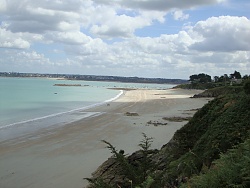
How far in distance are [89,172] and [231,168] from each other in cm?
866

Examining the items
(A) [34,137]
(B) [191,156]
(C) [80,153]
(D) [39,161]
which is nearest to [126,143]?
(C) [80,153]

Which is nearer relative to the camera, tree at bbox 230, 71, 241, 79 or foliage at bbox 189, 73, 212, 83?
tree at bbox 230, 71, 241, 79

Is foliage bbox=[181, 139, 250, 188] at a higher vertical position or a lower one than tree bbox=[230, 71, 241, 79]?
lower

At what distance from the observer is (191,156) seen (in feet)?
25.9

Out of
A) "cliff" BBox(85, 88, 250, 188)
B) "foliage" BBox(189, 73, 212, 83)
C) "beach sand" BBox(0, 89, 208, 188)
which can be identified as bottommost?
"beach sand" BBox(0, 89, 208, 188)

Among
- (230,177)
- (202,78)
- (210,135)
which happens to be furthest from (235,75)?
(230,177)

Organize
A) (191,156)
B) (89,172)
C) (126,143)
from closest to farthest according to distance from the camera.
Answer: (191,156) → (89,172) → (126,143)

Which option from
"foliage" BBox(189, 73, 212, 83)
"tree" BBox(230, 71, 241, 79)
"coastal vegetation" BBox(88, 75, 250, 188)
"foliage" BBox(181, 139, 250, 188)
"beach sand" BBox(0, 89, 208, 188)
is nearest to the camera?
"foliage" BBox(181, 139, 250, 188)

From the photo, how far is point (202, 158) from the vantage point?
7.60 m

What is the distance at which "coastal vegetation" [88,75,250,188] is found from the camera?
4.99m

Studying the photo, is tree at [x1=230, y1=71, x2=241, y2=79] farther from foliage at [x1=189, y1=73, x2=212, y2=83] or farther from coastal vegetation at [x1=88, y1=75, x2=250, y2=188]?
coastal vegetation at [x1=88, y1=75, x2=250, y2=188]

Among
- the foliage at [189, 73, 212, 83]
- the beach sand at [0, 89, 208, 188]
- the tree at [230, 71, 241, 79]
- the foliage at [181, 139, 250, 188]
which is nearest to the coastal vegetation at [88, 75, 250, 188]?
the foliage at [181, 139, 250, 188]

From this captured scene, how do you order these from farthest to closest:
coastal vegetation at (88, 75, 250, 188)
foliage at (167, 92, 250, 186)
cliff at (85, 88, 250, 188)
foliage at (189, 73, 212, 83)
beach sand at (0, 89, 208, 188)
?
foliage at (189, 73, 212, 83) → beach sand at (0, 89, 208, 188) → foliage at (167, 92, 250, 186) → cliff at (85, 88, 250, 188) → coastal vegetation at (88, 75, 250, 188)

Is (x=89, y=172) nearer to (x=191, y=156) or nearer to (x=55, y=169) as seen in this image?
(x=55, y=169)
